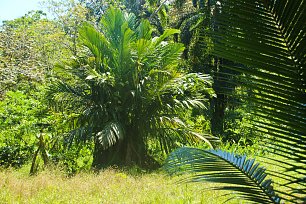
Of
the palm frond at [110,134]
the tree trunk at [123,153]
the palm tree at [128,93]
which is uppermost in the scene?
the palm tree at [128,93]

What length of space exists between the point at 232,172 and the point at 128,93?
7.02 metres

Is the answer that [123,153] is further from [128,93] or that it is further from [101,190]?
[101,190]

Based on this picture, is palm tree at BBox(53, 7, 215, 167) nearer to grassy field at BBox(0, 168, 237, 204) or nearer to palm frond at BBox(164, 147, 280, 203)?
grassy field at BBox(0, 168, 237, 204)

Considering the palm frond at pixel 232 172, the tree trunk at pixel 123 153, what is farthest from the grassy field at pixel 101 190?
the palm frond at pixel 232 172

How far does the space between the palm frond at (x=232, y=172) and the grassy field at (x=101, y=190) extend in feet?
9.03

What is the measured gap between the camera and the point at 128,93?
28.3 feet

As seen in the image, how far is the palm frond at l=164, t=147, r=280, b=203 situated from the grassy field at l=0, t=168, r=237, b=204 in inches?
108

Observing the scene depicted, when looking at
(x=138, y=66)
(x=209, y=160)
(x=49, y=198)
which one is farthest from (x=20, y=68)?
(x=209, y=160)

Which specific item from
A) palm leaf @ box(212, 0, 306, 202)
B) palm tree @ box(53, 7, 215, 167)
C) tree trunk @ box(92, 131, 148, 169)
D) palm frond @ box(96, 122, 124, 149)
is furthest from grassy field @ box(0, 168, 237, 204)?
palm leaf @ box(212, 0, 306, 202)

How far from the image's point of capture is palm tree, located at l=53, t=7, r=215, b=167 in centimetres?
844

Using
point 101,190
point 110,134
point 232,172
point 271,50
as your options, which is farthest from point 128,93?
point 271,50

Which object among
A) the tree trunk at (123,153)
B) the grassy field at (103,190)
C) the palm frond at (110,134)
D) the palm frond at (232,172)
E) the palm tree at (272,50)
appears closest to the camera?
→ the palm tree at (272,50)

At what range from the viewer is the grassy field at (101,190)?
4996mm

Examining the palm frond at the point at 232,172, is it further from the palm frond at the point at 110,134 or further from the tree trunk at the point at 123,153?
the tree trunk at the point at 123,153
